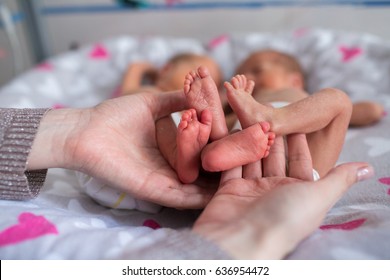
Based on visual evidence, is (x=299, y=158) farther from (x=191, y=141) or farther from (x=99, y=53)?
(x=99, y=53)

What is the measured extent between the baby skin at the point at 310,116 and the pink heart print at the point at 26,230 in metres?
0.42

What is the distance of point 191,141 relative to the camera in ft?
2.36

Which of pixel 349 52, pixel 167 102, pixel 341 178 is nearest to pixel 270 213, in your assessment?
pixel 341 178

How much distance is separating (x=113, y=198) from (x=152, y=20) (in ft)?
5.29

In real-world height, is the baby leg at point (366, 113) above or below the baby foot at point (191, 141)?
below

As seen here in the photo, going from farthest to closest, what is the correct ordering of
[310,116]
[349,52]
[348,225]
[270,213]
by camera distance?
[349,52], [310,116], [348,225], [270,213]

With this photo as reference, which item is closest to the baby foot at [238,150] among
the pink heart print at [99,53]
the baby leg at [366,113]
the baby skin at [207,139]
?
the baby skin at [207,139]

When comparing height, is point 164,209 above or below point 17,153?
below

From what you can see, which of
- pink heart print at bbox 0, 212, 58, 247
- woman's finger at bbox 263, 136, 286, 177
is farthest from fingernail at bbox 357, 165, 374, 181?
pink heart print at bbox 0, 212, 58, 247

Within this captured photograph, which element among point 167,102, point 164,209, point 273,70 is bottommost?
point 164,209

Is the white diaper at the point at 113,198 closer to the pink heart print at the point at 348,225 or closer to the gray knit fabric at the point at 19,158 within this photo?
the gray knit fabric at the point at 19,158

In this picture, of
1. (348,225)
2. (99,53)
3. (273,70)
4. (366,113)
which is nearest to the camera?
(348,225)

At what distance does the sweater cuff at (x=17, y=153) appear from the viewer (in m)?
0.72
